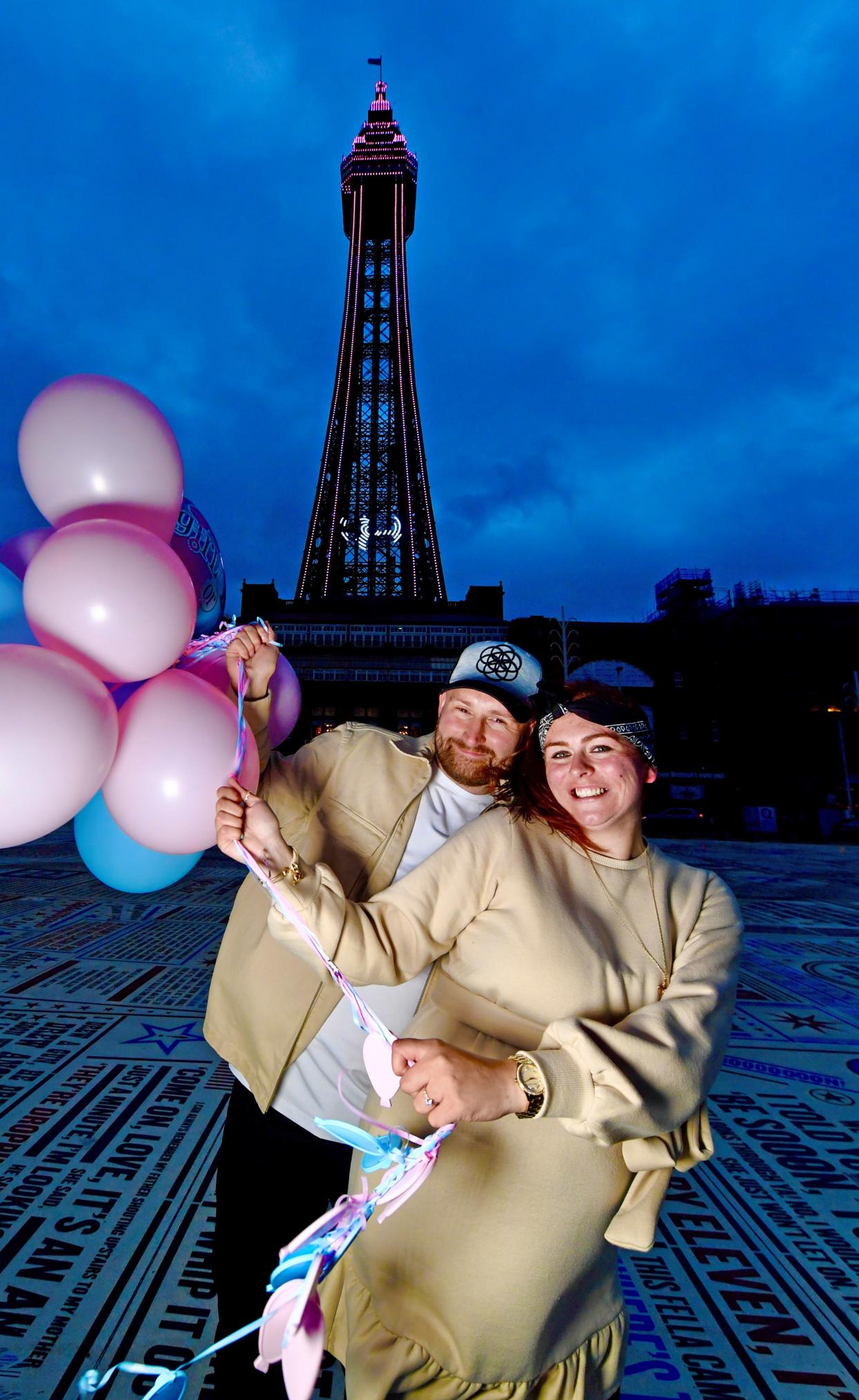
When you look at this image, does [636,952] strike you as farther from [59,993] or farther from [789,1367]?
[59,993]

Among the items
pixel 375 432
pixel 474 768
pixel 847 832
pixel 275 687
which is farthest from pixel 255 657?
pixel 375 432

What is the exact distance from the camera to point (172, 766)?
1364mm

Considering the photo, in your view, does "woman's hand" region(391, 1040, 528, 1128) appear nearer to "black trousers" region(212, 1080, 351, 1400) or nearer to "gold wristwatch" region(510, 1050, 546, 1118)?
"gold wristwatch" region(510, 1050, 546, 1118)

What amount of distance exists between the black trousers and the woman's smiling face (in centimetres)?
91

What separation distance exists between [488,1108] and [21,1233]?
5.45 ft

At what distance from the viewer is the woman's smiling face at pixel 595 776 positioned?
1213mm

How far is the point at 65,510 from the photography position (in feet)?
5.04

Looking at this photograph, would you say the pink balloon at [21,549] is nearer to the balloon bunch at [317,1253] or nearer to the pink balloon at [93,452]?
the pink balloon at [93,452]

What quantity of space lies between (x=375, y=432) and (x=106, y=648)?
46.3m

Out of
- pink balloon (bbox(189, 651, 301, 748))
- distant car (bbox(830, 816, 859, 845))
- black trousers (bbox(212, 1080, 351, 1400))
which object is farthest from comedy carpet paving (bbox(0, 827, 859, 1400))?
distant car (bbox(830, 816, 859, 845))

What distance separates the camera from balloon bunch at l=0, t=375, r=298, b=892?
124 centimetres

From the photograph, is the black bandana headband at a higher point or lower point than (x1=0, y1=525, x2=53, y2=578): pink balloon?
lower

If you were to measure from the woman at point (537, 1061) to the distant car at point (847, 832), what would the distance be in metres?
20.0

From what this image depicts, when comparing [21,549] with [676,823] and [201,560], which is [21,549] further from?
[676,823]
